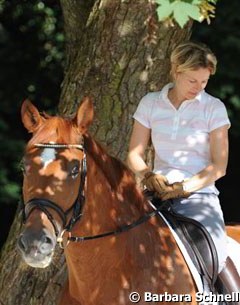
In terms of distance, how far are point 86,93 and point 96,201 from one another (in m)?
1.78

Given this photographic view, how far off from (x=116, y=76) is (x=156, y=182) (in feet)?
4.76

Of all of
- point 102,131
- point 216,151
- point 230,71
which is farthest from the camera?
point 230,71

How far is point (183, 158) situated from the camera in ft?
12.5

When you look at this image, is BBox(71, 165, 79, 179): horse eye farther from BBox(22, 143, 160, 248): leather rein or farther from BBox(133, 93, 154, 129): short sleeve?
BBox(133, 93, 154, 129): short sleeve

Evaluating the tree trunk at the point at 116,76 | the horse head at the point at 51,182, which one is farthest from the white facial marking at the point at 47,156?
the tree trunk at the point at 116,76

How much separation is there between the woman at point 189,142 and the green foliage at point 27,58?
351 cm

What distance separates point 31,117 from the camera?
3.31 m

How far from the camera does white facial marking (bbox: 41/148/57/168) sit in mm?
3082

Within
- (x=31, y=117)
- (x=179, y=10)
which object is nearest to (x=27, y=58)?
(x=31, y=117)

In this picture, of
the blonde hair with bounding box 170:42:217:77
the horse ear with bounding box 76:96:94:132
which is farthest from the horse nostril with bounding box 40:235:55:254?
the blonde hair with bounding box 170:42:217:77

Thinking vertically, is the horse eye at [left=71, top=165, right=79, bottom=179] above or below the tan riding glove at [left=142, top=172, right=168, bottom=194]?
above

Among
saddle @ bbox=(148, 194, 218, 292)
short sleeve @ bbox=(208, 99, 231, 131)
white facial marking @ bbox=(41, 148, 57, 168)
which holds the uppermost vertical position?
white facial marking @ bbox=(41, 148, 57, 168)

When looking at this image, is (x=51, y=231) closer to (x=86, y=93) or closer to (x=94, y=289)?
(x=94, y=289)

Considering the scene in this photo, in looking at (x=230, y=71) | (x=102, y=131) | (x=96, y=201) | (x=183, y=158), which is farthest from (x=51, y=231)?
(x=230, y=71)
